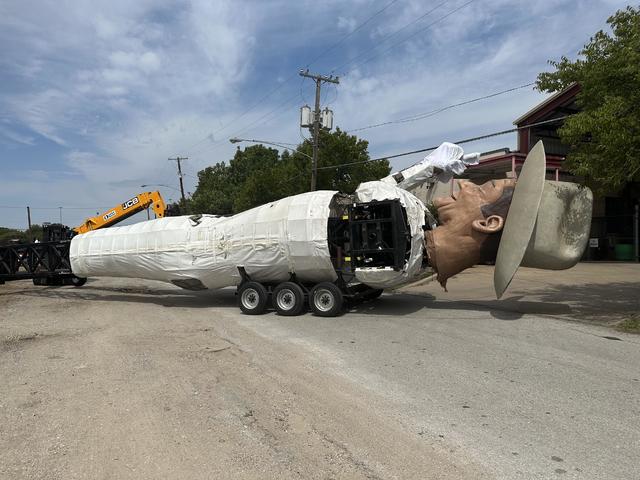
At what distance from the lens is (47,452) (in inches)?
162

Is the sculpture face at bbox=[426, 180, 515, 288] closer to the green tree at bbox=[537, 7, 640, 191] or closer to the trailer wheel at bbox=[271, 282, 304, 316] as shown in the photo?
the green tree at bbox=[537, 7, 640, 191]

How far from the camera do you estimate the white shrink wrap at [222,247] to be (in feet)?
35.3

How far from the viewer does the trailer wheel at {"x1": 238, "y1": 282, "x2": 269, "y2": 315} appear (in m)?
11.2

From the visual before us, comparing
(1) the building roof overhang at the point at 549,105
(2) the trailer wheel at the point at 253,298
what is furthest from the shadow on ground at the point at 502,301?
(1) the building roof overhang at the point at 549,105

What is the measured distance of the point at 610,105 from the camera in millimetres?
9297

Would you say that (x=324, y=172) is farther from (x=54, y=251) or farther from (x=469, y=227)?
(x=469, y=227)

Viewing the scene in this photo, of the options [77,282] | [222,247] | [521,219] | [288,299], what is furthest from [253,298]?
[77,282]

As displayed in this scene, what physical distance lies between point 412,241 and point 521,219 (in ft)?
7.16

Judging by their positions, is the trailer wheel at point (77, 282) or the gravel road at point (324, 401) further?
the trailer wheel at point (77, 282)

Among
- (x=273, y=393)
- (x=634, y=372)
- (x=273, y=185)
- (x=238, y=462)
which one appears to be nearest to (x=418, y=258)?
(x=634, y=372)

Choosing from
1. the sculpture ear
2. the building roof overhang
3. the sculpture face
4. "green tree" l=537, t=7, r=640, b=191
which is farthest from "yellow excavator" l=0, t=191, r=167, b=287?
the building roof overhang

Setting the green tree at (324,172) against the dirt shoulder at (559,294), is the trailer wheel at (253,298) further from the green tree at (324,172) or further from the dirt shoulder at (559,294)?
the green tree at (324,172)

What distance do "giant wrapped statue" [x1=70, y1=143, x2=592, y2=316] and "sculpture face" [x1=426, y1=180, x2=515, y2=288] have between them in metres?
0.02

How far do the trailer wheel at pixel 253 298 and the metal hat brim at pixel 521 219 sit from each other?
5097 mm
